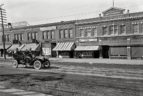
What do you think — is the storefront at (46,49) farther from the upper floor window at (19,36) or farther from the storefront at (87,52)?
the upper floor window at (19,36)

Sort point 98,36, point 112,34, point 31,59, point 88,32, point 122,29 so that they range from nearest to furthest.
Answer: point 31,59 < point 122,29 < point 112,34 < point 98,36 < point 88,32

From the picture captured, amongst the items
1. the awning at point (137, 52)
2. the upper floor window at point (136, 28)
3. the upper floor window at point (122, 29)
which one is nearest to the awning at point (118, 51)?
the awning at point (137, 52)

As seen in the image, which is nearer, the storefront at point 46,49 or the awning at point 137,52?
the awning at point 137,52

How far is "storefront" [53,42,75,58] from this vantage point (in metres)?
36.5

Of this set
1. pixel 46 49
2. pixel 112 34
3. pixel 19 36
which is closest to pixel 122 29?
pixel 112 34

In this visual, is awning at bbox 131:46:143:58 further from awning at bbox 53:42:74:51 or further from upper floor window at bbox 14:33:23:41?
upper floor window at bbox 14:33:23:41

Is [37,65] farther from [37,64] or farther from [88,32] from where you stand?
[88,32]

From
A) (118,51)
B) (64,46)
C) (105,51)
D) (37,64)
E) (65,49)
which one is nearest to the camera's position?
(37,64)

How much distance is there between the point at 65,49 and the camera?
36531mm

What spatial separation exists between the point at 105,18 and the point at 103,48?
5690 mm

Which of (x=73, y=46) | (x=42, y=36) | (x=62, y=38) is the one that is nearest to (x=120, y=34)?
(x=73, y=46)

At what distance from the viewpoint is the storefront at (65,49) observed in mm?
36475

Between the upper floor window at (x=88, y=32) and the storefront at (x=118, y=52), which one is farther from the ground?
the upper floor window at (x=88, y=32)

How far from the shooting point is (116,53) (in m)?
32.8
